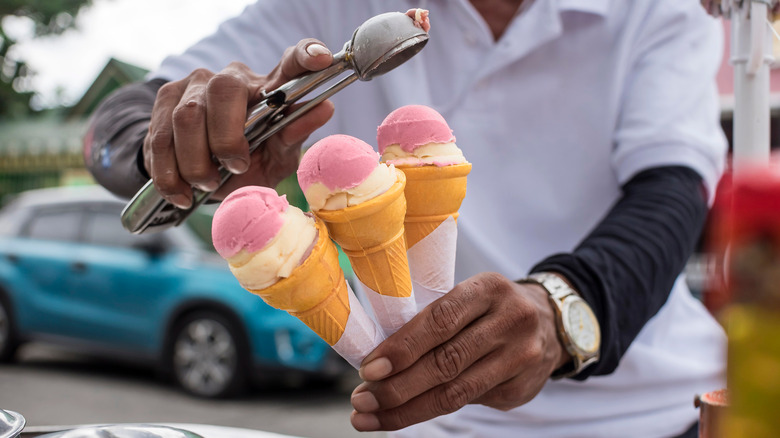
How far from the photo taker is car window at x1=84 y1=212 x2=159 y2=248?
17.6 ft

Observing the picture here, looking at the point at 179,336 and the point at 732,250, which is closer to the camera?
the point at 732,250

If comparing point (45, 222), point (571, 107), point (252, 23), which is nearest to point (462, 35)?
point (571, 107)

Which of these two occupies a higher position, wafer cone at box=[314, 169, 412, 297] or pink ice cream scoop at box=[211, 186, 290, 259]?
pink ice cream scoop at box=[211, 186, 290, 259]

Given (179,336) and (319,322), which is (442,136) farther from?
(179,336)

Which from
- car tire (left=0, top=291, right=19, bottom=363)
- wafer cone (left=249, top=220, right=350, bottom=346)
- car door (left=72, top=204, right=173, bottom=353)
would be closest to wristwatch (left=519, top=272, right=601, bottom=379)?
wafer cone (left=249, top=220, right=350, bottom=346)

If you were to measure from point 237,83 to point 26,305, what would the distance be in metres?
5.98

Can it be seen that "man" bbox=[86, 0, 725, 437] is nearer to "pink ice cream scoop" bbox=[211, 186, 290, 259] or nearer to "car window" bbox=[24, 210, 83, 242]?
"pink ice cream scoop" bbox=[211, 186, 290, 259]

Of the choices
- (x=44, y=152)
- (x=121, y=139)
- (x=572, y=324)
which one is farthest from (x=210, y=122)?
(x=44, y=152)

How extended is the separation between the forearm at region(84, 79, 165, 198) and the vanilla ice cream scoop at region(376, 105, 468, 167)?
0.48 meters

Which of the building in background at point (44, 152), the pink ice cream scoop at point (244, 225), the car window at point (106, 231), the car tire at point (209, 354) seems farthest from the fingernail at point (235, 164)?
the building in background at point (44, 152)

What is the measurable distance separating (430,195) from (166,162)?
13.9 inches

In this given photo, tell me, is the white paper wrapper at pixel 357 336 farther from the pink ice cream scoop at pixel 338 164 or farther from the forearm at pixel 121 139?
the forearm at pixel 121 139

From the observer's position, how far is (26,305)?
5832 millimetres

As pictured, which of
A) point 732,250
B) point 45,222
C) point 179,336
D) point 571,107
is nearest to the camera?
point 732,250
